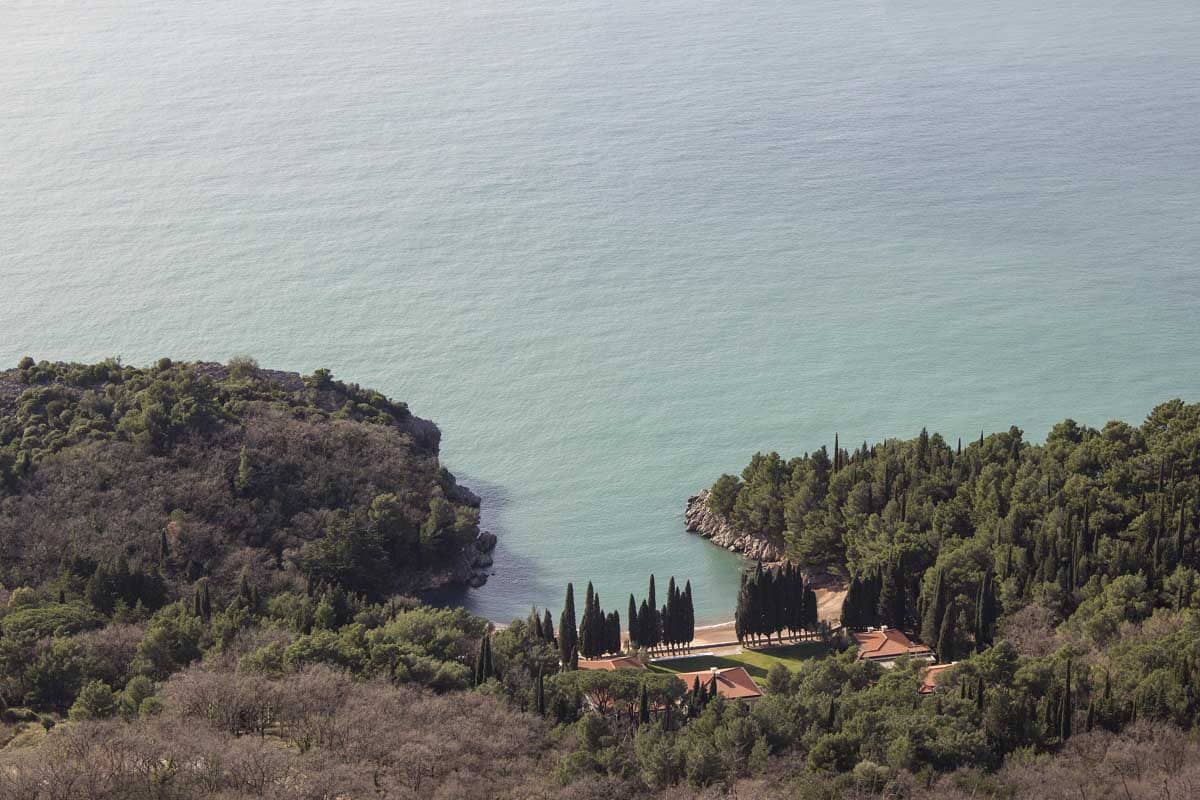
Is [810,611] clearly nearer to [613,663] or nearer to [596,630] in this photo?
[613,663]

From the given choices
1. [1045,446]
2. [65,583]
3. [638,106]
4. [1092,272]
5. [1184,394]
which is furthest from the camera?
[638,106]

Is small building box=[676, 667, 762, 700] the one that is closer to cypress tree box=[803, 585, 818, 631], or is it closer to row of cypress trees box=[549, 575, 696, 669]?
row of cypress trees box=[549, 575, 696, 669]

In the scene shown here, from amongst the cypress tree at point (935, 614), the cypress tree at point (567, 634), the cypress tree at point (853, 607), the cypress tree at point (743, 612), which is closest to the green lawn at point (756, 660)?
the cypress tree at point (743, 612)

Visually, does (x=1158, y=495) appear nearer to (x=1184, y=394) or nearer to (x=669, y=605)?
(x=669, y=605)

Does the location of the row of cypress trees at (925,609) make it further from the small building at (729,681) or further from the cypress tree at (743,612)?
the small building at (729,681)

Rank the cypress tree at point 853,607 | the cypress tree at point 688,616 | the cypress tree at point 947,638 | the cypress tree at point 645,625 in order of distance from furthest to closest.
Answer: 1. the cypress tree at point 853,607
2. the cypress tree at point 688,616
3. the cypress tree at point 645,625
4. the cypress tree at point 947,638

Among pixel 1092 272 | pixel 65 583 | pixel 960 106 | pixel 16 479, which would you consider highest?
pixel 960 106

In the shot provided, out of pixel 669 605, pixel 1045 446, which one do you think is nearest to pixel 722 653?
pixel 669 605
